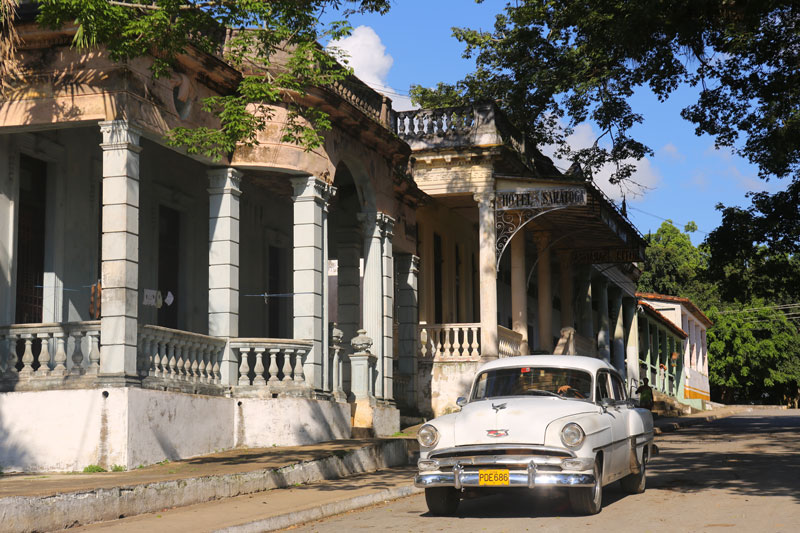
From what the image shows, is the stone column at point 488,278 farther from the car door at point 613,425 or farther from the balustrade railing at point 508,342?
the car door at point 613,425

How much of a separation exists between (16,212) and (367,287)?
24.6ft

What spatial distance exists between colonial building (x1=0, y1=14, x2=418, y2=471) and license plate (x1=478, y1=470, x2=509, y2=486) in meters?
5.52

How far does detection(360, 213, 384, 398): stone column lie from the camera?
20.6 metres

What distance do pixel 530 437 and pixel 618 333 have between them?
32.1 meters

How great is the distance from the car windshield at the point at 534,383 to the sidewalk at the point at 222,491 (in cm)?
198

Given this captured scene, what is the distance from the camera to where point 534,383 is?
36.5 ft

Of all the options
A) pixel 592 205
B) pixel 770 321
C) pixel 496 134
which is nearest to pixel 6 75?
pixel 496 134

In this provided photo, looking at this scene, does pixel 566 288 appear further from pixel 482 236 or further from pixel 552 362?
pixel 552 362

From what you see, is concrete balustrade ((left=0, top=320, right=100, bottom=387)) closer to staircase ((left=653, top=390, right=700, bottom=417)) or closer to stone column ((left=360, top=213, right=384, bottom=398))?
stone column ((left=360, top=213, right=384, bottom=398))

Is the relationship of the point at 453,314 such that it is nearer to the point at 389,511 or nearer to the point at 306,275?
the point at 306,275

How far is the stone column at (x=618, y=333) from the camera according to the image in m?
40.5

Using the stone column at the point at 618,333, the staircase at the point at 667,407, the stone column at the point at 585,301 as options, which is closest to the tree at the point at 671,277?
the staircase at the point at 667,407

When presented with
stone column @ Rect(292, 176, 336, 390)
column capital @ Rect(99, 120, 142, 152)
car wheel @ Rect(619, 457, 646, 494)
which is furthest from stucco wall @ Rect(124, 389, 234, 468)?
car wheel @ Rect(619, 457, 646, 494)

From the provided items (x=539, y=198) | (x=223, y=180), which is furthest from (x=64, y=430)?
(x=539, y=198)
